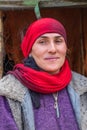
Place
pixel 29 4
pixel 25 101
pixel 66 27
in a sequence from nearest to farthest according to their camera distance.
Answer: pixel 25 101 → pixel 29 4 → pixel 66 27

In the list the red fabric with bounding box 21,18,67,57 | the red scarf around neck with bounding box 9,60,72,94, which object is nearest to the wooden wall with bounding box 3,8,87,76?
the red fabric with bounding box 21,18,67,57

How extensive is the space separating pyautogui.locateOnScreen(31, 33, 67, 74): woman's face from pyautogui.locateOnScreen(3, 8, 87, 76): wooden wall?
92.1 inches

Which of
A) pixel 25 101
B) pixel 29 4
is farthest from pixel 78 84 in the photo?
pixel 29 4

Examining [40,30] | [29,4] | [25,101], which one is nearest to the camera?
[25,101]

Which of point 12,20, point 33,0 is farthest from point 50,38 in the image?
point 12,20

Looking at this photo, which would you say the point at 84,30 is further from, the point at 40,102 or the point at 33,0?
the point at 40,102

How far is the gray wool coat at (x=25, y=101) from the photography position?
2.63 meters

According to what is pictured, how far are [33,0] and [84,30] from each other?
1.19 meters

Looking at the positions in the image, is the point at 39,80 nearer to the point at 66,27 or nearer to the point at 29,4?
the point at 29,4

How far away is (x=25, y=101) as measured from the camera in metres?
2.66

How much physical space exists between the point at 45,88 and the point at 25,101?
0.16 metres

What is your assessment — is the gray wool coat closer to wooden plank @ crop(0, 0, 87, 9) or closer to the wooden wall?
wooden plank @ crop(0, 0, 87, 9)

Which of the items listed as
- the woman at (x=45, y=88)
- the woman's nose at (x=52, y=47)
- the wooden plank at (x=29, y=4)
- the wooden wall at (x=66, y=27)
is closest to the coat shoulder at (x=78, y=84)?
the woman at (x=45, y=88)

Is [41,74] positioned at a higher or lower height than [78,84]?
higher
